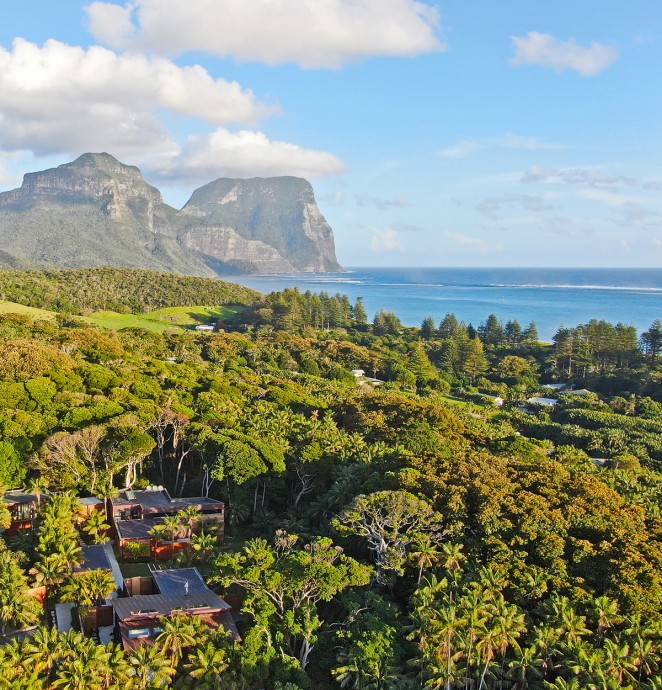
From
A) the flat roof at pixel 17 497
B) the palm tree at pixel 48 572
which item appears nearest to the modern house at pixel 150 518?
the flat roof at pixel 17 497

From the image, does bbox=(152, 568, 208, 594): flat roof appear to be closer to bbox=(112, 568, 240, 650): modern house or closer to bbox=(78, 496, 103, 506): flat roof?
bbox=(112, 568, 240, 650): modern house

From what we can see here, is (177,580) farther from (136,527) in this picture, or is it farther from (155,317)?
(155,317)

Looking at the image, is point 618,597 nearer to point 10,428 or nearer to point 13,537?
point 13,537

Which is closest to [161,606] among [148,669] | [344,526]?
[148,669]

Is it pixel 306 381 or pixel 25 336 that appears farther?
pixel 306 381

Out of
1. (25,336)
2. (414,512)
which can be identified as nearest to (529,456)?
(414,512)

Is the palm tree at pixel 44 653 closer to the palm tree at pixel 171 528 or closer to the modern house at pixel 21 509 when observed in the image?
the palm tree at pixel 171 528
